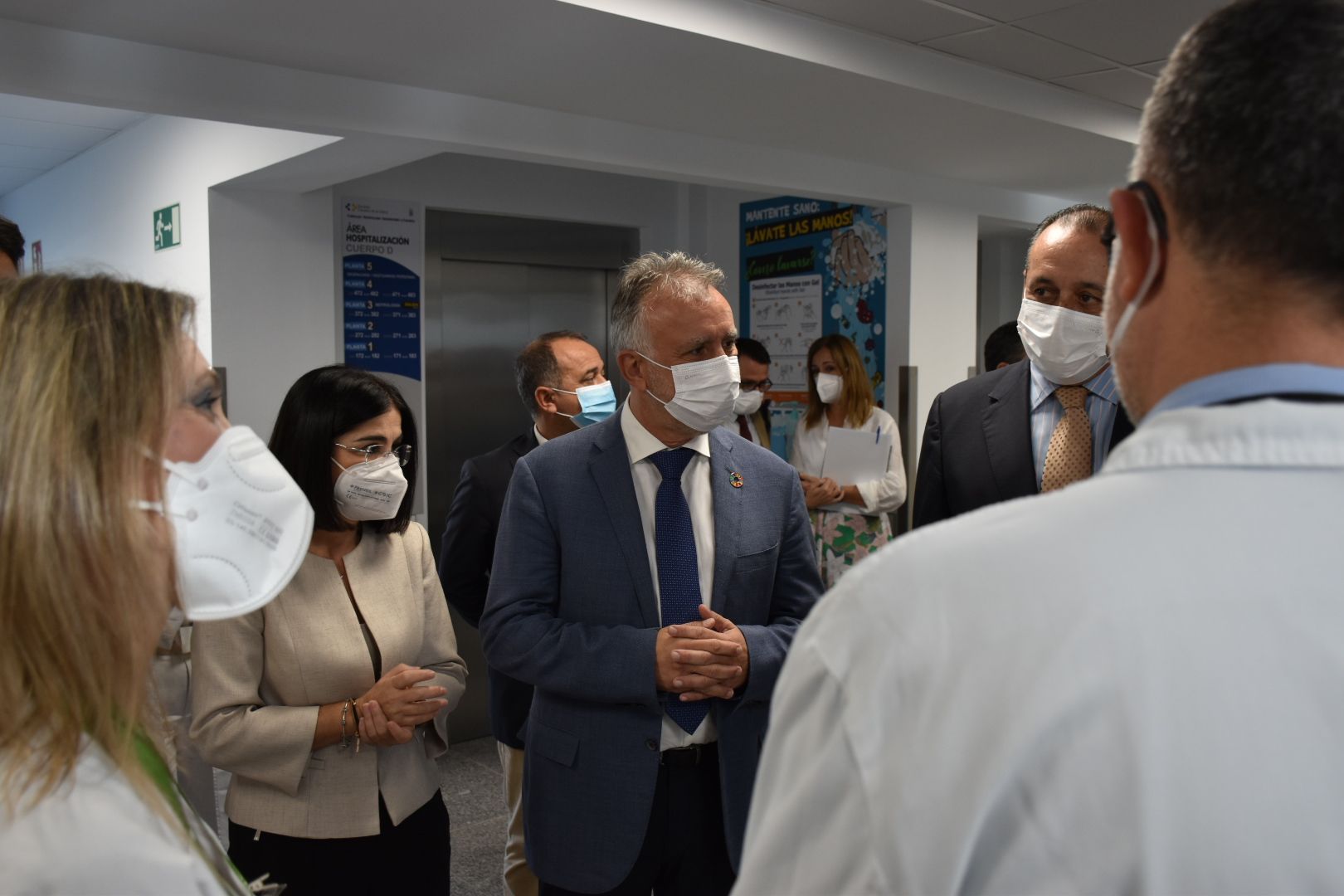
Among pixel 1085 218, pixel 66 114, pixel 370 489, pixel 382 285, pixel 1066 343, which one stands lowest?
pixel 370 489

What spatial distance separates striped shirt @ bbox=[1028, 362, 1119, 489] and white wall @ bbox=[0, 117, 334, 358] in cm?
253

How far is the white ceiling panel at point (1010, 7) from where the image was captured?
321 cm

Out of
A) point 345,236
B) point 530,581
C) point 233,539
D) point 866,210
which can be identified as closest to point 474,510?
point 530,581

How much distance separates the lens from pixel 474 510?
9.53 ft

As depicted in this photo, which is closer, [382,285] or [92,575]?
[92,575]

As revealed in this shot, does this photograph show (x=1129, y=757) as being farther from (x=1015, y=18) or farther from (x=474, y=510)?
(x=1015, y=18)

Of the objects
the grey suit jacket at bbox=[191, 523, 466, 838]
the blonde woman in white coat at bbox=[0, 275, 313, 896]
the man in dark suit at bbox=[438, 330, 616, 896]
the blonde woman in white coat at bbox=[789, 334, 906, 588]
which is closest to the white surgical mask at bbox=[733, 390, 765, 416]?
the blonde woman in white coat at bbox=[789, 334, 906, 588]

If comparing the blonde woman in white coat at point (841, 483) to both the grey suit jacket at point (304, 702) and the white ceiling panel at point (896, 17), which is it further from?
the grey suit jacket at point (304, 702)

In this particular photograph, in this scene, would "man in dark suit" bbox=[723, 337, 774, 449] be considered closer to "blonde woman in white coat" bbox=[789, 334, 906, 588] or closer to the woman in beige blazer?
"blonde woman in white coat" bbox=[789, 334, 906, 588]

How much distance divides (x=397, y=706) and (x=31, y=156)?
19.6 feet

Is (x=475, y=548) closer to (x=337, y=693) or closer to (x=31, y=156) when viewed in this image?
(x=337, y=693)

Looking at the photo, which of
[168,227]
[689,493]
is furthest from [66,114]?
[689,493]

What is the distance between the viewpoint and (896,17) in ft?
11.0

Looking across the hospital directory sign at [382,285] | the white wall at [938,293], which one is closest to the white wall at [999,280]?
the white wall at [938,293]
